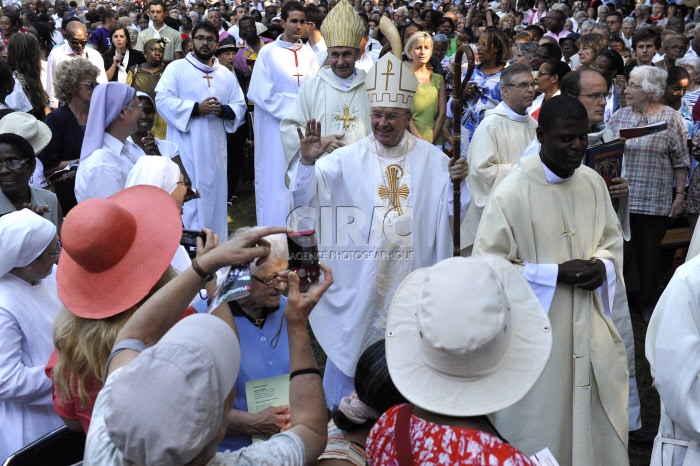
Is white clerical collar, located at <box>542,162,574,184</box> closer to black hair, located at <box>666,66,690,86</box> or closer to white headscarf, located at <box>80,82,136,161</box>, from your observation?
white headscarf, located at <box>80,82,136,161</box>

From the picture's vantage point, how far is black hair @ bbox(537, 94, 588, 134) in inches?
153

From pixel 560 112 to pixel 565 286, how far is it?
858 mm

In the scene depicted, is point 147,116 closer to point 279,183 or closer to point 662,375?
point 279,183

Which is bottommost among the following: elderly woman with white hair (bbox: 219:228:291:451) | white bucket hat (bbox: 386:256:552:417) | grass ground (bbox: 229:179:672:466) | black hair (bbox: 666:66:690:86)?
grass ground (bbox: 229:179:672:466)

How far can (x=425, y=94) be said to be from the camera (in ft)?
26.8

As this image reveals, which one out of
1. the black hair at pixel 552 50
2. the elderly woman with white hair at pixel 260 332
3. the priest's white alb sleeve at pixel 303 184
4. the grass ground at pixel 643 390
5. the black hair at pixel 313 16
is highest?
the black hair at pixel 313 16

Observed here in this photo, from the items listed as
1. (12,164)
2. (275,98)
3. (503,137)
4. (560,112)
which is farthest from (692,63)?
(12,164)

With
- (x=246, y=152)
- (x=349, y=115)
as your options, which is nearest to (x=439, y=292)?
(x=349, y=115)

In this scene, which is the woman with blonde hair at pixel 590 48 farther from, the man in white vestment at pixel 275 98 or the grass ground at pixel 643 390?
the man in white vestment at pixel 275 98

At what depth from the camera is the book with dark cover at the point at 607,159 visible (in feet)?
15.1

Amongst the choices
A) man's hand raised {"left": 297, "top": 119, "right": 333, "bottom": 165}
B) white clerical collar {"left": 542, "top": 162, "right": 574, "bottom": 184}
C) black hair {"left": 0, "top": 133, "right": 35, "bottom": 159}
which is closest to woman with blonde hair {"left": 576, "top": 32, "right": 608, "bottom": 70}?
man's hand raised {"left": 297, "top": 119, "right": 333, "bottom": 165}

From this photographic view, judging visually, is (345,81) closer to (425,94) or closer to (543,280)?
(425,94)

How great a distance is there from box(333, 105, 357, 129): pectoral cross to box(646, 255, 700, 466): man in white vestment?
3731mm

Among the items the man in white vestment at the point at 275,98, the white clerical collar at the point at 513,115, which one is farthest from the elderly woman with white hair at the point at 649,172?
the man in white vestment at the point at 275,98
